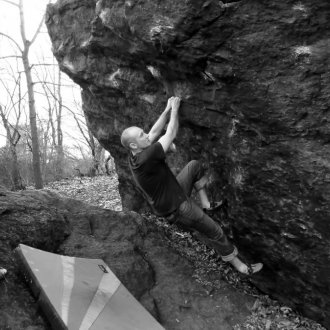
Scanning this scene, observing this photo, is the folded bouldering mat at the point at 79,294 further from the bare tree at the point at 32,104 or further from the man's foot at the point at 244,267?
the bare tree at the point at 32,104

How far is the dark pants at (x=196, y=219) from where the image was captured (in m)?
4.92

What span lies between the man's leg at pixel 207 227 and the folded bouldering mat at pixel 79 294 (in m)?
→ 1.20

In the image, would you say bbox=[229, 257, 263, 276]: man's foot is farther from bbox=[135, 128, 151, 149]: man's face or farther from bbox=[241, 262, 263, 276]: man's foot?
bbox=[135, 128, 151, 149]: man's face

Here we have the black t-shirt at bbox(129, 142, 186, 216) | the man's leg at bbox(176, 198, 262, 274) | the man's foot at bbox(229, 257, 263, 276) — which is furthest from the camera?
the man's foot at bbox(229, 257, 263, 276)

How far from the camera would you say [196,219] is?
4.92 metres

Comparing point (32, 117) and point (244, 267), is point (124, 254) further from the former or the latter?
point (32, 117)

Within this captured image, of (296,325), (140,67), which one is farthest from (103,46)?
(296,325)

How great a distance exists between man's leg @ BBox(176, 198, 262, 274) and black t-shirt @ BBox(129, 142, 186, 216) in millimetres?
129

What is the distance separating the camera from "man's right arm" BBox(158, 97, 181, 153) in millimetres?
4684

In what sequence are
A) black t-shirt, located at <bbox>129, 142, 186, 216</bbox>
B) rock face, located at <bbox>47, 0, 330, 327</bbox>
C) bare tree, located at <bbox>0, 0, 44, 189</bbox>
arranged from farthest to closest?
bare tree, located at <bbox>0, 0, 44, 189</bbox> < black t-shirt, located at <bbox>129, 142, 186, 216</bbox> < rock face, located at <bbox>47, 0, 330, 327</bbox>

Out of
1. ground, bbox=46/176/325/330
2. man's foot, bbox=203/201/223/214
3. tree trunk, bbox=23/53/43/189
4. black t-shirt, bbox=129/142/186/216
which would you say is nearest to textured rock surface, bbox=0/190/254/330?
ground, bbox=46/176/325/330

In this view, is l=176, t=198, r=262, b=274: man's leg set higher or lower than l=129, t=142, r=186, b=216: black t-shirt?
lower

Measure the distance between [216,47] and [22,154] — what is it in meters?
15.0

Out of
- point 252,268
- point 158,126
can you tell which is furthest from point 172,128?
point 252,268
